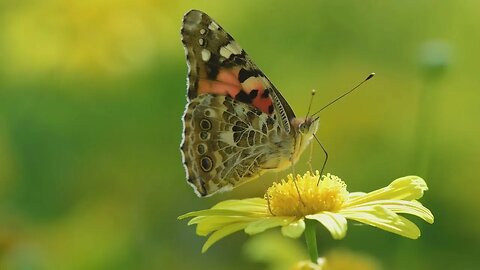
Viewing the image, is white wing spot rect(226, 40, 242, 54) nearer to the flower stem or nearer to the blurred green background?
the flower stem

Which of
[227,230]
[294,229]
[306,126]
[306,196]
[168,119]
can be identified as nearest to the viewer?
[294,229]

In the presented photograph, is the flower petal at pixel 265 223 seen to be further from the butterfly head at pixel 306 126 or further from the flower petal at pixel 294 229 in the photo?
the butterfly head at pixel 306 126

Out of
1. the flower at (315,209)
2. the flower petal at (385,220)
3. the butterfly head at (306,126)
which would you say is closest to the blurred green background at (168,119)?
the butterfly head at (306,126)

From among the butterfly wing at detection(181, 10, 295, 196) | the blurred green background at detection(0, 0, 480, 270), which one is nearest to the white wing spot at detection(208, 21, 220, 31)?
the butterfly wing at detection(181, 10, 295, 196)

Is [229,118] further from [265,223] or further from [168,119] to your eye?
[168,119]

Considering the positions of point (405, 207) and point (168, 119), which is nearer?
point (405, 207)

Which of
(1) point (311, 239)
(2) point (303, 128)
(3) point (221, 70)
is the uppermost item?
(3) point (221, 70)

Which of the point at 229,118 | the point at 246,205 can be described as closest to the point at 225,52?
the point at 229,118
